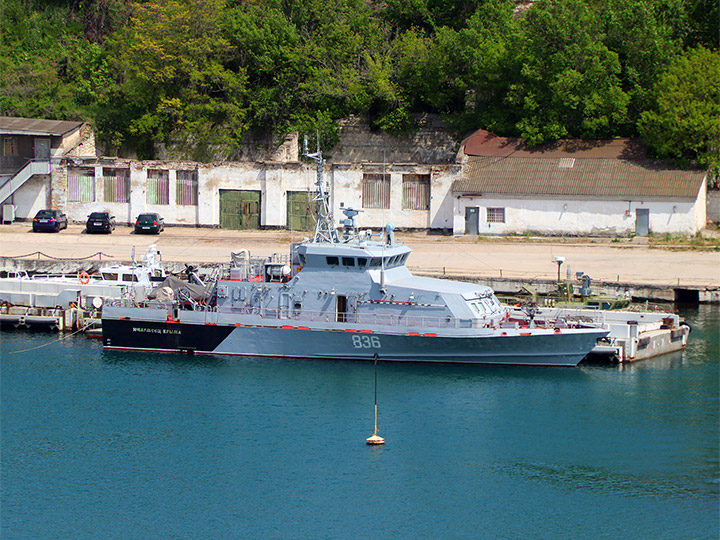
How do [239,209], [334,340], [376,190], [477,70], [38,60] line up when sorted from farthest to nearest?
[38,60]
[477,70]
[239,209]
[376,190]
[334,340]

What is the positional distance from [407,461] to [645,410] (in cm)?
923

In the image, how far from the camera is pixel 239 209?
67.7m

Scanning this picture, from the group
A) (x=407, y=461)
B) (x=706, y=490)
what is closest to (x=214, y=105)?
(x=407, y=461)

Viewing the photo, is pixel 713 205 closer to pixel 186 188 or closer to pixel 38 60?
pixel 186 188

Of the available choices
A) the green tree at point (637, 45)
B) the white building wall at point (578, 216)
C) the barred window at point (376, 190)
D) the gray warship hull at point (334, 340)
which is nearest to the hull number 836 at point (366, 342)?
the gray warship hull at point (334, 340)

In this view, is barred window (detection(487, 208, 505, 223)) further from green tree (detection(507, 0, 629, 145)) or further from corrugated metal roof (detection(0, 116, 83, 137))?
corrugated metal roof (detection(0, 116, 83, 137))

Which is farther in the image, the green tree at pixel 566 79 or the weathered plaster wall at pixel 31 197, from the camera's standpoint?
the weathered plaster wall at pixel 31 197

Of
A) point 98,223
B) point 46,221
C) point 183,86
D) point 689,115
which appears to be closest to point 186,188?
point 98,223

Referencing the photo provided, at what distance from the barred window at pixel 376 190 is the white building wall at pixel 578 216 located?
434 centimetres

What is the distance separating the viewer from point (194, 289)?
151 feet

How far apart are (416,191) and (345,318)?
954 inches

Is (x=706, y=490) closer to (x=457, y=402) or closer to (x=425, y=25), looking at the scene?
(x=457, y=402)

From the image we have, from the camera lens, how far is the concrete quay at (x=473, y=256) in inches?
2080

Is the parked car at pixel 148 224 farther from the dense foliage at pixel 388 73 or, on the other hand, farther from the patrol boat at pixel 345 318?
the patrol boat at pixel 345 318
